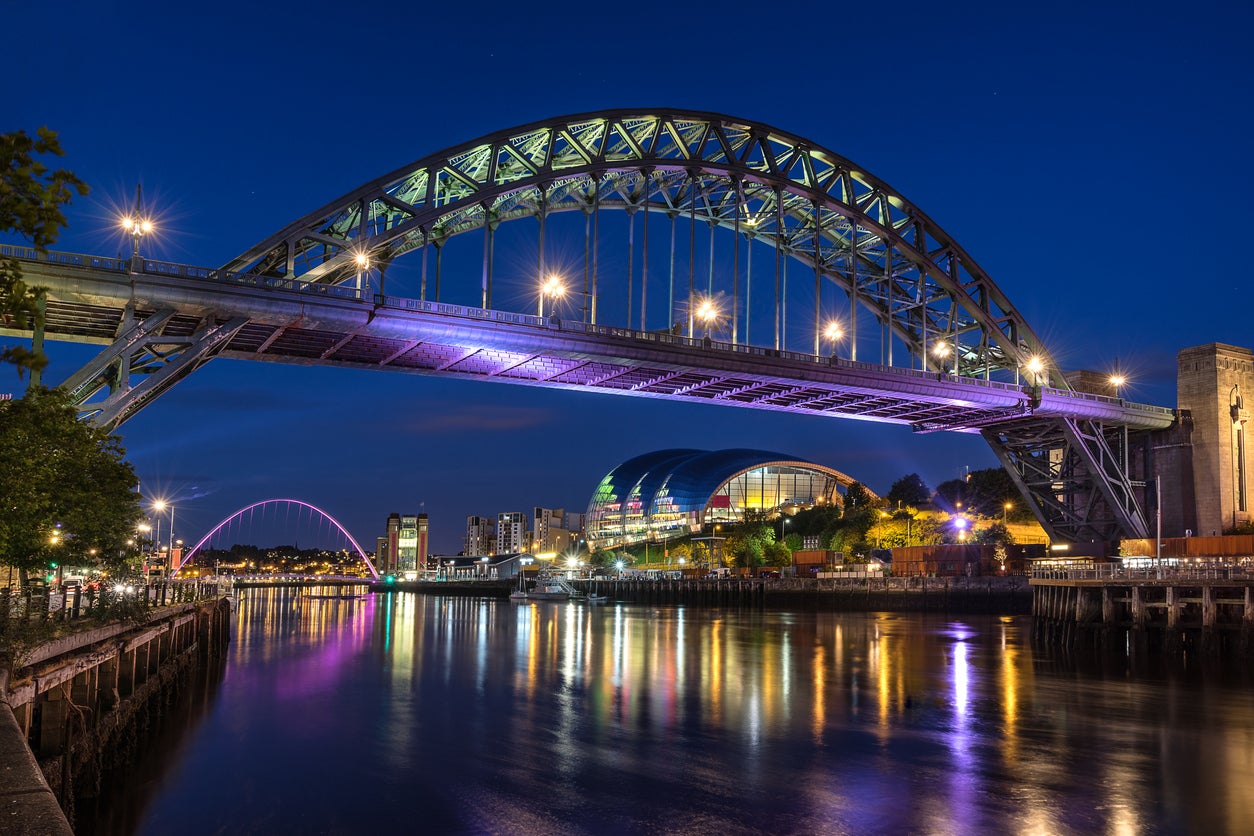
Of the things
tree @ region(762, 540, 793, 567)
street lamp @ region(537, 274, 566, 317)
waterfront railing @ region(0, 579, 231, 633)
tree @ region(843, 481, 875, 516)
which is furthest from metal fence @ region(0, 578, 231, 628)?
tree @ region(843, 481, 875, 516)

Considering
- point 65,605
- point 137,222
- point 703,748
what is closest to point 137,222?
point 137,222

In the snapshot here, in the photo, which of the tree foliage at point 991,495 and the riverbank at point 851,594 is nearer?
the riverbank at point 851,594

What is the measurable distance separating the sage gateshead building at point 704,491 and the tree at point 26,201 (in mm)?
154498

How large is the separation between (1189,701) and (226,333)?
3924 centimetres

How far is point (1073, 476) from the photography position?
74.2 m

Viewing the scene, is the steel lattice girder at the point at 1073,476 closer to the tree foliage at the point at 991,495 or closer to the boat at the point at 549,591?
the tree foliage at the point at 991,495

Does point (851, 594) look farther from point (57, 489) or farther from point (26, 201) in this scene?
→ point (26, 201)

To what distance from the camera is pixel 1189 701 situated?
32.2 metres

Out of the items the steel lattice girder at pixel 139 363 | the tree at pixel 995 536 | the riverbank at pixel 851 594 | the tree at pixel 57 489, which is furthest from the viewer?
the tree at pixel 995 536

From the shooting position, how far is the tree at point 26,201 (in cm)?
898

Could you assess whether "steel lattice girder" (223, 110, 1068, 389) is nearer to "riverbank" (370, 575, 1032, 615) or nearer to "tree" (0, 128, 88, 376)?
"riverbank" (370, 575, 1032, 615)

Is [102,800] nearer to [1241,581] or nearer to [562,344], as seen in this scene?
[562,344]

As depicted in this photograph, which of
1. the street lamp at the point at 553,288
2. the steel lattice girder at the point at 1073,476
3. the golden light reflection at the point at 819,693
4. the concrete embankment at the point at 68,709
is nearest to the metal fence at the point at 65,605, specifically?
the concrete embankment at the point at 68,709

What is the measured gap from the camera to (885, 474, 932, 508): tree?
447 feet
